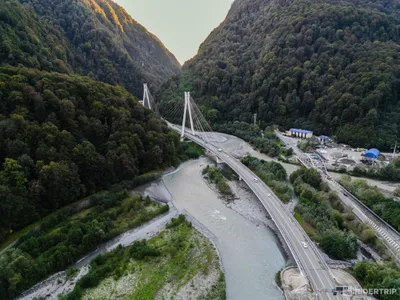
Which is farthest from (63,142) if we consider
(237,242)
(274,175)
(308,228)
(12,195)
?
(308,228)

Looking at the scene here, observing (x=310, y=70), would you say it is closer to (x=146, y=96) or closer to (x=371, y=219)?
(x=146, y=96)

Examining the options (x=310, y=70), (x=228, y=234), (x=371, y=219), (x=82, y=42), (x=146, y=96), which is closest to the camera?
(x=371, y=219)

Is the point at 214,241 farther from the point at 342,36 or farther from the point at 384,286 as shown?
the point at 342,36

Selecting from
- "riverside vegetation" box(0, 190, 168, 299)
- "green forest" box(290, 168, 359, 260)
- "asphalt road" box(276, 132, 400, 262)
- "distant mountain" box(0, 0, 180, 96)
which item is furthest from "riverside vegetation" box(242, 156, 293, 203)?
"distant mountain" box(0, 0, 180, 96)

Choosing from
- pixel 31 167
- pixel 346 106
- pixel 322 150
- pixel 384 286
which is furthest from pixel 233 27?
pixel 384 286

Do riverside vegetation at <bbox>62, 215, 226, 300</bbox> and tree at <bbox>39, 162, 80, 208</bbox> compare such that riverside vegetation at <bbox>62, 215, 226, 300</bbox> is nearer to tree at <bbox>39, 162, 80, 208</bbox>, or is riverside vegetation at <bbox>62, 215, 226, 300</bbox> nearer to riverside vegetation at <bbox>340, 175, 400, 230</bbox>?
tree at <bbox>39, 162, 80, 208</bbox>
